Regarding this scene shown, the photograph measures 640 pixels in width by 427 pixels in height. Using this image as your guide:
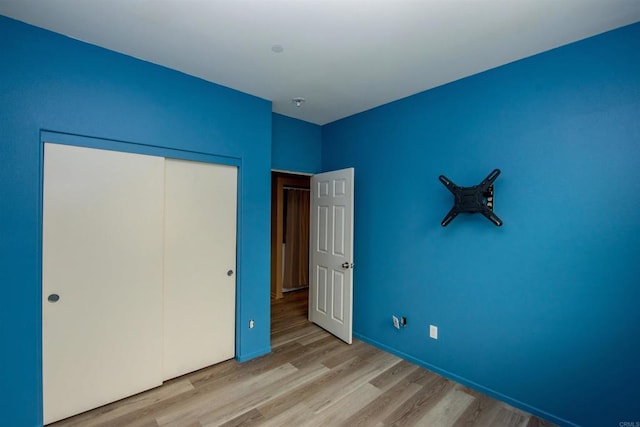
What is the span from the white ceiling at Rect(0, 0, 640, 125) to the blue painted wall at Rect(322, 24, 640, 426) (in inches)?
11.7

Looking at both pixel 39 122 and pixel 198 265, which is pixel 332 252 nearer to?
pixel 198 265

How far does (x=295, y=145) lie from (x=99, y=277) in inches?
96.7

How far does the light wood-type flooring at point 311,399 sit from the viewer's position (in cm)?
199

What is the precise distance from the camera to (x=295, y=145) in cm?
359

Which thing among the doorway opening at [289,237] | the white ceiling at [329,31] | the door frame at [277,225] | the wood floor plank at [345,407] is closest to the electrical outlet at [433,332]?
the wood floor plank at [345,407]

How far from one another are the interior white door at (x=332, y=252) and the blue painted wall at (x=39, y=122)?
1.45 m

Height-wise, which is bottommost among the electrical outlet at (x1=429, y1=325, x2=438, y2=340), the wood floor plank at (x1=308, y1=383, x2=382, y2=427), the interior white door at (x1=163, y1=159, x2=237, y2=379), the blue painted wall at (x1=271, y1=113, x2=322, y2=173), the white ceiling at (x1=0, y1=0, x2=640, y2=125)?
the wood floor plank at (x1=308, y1=383, x2=382, y2=427)

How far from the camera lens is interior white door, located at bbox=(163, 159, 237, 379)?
2.46 meters

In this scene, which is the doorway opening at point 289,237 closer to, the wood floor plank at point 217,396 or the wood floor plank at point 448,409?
the wood floor plank at point 217,396

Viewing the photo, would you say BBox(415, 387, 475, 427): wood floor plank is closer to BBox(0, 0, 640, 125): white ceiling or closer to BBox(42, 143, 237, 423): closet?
BBox(42, 143, 237, 423): closet

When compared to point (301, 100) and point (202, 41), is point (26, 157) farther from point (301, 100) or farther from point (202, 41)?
point (301, 100)

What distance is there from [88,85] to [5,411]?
7.37 ft

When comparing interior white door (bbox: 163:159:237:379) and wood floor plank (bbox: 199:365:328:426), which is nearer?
wood floor plank (bbox: 199:365:328:426)

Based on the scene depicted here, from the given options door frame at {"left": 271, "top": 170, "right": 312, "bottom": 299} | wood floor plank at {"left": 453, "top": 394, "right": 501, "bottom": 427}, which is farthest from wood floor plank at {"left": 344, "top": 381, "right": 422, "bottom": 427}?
door frame at {"left": 271, "top": 170, "right": 312, "bottom": 299}
